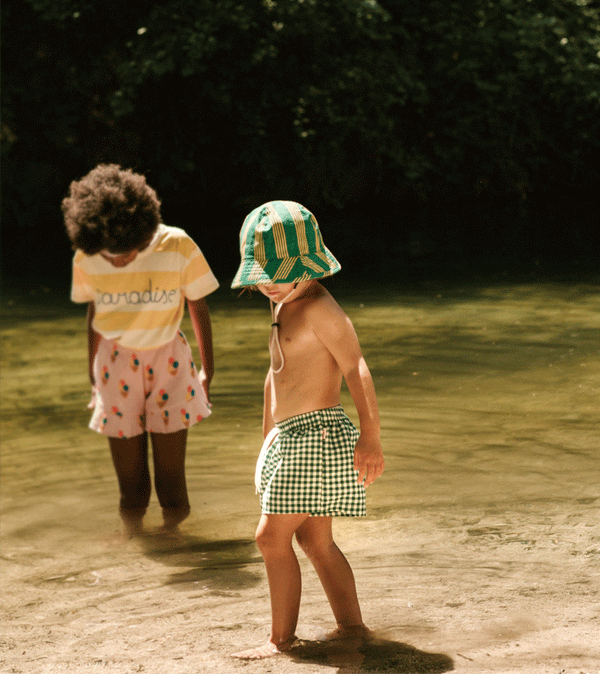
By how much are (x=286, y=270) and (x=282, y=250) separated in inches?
2.3

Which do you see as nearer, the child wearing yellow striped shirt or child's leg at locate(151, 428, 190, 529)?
the child wearing yellow striped shirt

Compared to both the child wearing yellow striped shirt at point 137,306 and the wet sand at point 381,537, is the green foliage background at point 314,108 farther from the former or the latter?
the child wearing yellow striped shirt at point 137,306

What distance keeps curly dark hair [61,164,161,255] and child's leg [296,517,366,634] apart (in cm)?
150

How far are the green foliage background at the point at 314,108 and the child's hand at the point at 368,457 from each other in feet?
38.2

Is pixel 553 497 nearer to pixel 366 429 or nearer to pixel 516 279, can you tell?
pixel 366 429

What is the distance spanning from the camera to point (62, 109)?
17078 mm

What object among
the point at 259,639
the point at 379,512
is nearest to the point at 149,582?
the point at 259,639

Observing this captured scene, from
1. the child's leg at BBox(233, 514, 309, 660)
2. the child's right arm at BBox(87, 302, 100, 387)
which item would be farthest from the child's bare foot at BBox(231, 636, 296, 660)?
the child's right arm at BBox(87, 302, 100, 387)

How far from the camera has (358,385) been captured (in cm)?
265

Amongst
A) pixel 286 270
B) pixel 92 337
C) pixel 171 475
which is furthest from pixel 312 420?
pixel 92 337

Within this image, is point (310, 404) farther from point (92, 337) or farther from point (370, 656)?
point (92, 337)

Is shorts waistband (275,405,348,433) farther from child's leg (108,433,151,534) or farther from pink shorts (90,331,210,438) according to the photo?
child's leg (108,433,151,534)

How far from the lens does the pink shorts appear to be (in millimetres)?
3904

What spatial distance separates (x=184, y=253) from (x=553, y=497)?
1.88 metres
